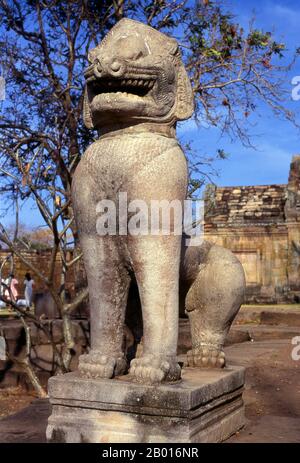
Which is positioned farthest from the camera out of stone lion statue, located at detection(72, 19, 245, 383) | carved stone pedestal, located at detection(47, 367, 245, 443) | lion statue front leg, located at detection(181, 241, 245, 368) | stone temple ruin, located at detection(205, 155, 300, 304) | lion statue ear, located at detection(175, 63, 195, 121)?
stone temple ruin, located at detection(205, 155, 300, 304)

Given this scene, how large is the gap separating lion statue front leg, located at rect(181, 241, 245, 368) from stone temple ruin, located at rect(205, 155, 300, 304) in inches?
502

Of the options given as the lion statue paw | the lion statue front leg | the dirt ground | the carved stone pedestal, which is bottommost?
the dirt ground

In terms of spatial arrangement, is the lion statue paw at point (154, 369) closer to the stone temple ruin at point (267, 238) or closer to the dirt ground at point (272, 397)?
the dirt ground at point (272, 397)

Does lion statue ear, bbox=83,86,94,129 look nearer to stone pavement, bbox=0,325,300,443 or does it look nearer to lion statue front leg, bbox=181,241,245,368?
lion statue front leg, bbox=181,241,245,368

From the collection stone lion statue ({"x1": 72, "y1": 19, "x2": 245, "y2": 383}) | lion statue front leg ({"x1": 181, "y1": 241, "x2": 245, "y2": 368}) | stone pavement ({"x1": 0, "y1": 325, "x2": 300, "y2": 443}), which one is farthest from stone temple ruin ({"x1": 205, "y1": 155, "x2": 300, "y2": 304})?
stone lion statue ({"x1": 72, "y1": 19, "x2": 245, "y2": 383})

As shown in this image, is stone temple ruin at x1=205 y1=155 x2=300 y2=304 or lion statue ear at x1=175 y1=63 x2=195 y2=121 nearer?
lion statue ear at x1=175 y1=63 x2=195 y2=121

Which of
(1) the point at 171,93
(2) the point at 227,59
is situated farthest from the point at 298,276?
(1) the point at 171,93

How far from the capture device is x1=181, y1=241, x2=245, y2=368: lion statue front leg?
3096 millimetres

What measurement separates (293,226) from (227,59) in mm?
9028

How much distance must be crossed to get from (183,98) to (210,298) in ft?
3.63

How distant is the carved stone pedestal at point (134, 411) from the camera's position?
2.43m

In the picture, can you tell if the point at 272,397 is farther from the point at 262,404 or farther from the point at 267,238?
the point at 267,238

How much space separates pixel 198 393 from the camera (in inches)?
98.2

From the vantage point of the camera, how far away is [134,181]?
8.60ft
